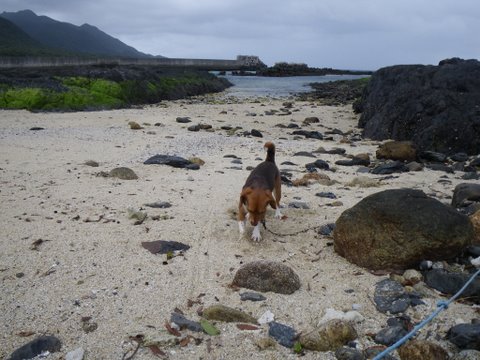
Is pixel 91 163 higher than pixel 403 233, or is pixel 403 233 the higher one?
pixel 403 233

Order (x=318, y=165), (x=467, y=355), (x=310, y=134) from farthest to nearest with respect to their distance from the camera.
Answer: (x=310, y=134) → (x=318, y=165) → (x=467, y=355)

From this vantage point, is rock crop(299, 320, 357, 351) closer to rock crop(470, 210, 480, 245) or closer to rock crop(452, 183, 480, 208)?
rock crop(470, 210, 480, 245)

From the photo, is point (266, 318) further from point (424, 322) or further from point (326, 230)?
point (326, 230)

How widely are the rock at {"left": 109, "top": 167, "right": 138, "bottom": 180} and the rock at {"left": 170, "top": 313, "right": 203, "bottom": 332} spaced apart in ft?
16.4

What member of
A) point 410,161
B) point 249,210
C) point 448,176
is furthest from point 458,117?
point 249,210

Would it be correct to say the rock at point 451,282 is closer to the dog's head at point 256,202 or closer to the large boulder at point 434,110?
the dog's head at point 256,202

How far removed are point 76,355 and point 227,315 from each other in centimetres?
129

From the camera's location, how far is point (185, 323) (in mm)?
3770

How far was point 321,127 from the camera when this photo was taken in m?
18.2

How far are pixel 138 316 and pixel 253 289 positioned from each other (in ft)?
3.86

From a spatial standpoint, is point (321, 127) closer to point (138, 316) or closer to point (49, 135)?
point (49, 135)

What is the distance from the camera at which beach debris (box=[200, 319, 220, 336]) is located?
Result: 368 cm

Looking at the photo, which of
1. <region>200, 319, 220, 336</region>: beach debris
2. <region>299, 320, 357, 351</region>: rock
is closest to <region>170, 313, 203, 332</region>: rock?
<region>200, 319, 220, 336</region>: beach debris

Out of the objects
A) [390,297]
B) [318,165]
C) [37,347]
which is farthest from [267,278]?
[318,165]
